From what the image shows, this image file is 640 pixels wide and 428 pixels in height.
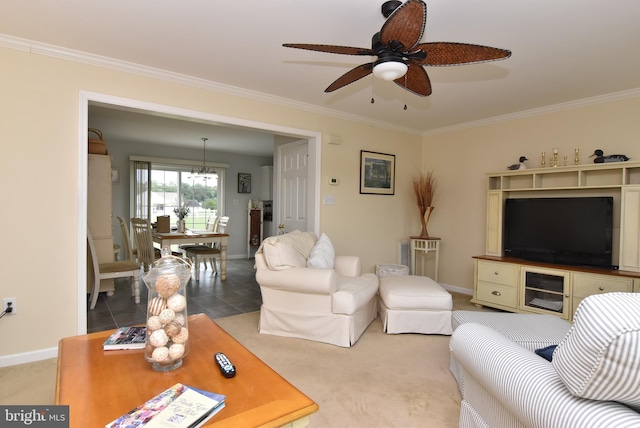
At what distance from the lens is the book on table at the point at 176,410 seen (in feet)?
3.27

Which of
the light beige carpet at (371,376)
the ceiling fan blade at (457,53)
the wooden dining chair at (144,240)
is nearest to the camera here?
the ceiling fan blade at (457,53)

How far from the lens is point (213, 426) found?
1.01 m

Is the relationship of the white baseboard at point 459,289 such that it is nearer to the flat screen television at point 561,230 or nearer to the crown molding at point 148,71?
the flat screen television at point 561,230

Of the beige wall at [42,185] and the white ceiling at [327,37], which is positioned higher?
the white ceiling at [327,37]

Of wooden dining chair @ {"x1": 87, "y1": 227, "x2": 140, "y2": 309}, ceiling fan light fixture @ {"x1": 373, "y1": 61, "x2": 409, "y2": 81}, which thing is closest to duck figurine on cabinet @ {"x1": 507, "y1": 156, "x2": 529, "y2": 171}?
ceiling fan light fixture @ {"x1": 373, "y1": 61, "x2": 409, "y2": 81}

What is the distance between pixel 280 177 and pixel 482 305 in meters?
3.04

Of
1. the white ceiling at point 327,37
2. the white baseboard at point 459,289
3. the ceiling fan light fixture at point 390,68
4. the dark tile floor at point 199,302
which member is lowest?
the dark tile floor at point 199,302

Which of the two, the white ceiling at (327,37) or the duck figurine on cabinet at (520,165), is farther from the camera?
the duck figurine on cabinet at (520,165)

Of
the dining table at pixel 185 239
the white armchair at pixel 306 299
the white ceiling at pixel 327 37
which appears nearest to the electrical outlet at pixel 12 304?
the white armchair at pixel 306 299

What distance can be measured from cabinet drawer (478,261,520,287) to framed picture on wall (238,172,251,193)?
207 inches

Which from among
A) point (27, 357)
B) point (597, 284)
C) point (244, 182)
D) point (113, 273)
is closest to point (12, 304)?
point (27, 357)

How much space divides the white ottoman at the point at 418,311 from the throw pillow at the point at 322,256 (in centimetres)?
62

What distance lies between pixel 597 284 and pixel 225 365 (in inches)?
136

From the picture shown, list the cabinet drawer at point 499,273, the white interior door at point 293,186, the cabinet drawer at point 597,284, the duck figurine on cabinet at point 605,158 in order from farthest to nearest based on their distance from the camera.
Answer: the white interior door at point 293,186 < the cabinet drawer at point 499,273 < the duck figurine on cabinet at point 605,158 < the cabinet drawer at point 597,284
